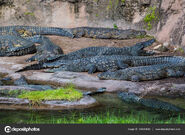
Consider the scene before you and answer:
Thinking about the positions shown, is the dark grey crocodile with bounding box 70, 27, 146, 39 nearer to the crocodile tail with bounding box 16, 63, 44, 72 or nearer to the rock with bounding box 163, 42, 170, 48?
the rock with bounding box 163, 42, 170, 48

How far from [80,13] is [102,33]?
1541mm

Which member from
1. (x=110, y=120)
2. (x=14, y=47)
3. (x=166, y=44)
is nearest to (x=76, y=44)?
(x=14, y=47)

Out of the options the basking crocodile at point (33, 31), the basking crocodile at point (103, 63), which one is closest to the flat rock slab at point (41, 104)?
the basking crocodile at point (103, 63)

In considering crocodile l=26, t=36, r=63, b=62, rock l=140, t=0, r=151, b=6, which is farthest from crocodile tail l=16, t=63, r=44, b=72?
rock l=140, t=0, r=151, b=6

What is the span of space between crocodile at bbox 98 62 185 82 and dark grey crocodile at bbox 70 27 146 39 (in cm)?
465

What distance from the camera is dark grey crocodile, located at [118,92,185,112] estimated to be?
4668mm

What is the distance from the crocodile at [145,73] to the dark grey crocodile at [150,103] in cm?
107

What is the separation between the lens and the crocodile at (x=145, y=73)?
6594mm

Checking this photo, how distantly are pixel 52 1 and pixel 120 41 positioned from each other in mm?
3421

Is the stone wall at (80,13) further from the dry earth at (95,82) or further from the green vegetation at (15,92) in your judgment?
the green vegetation at (15,92)

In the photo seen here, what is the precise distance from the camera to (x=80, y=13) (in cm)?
1268

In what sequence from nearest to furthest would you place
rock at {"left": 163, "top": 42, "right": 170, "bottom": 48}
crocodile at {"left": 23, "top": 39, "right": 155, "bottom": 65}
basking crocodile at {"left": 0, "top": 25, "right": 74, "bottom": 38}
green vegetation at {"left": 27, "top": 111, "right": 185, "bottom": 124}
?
1. green vegetation at {"left": 27, "top": 111, "right": 185, "bottom": 124}
2. crocodile at {"left": 23, "top": 39, "right": 155, "bottom": 65}
3. rock at {"left": 163, "top": 42, "right": 170, "bottom": 48}
4. basking crocodile at {"left": 0, "top": 25, "right": 74, "bottom": 38}

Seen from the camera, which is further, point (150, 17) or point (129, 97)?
point (150, 17)

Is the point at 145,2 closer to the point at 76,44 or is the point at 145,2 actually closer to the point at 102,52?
the point at 76,44
